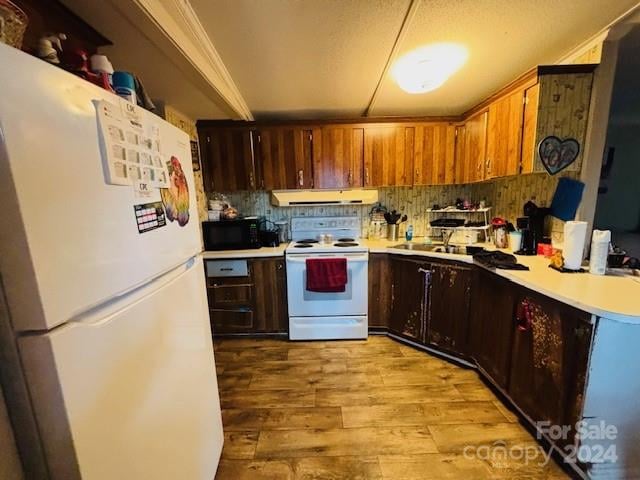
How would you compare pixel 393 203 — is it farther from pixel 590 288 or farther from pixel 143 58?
pixel 143 58

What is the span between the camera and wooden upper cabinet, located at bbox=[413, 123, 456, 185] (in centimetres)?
287

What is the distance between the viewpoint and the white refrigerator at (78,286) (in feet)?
1.66

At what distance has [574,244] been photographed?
1.68 m

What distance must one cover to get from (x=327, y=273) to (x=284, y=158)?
1301mm

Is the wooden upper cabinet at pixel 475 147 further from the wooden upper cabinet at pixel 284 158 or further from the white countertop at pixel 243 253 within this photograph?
the white countertop at pixel 243 253

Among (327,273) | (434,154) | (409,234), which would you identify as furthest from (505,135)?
(327,273)

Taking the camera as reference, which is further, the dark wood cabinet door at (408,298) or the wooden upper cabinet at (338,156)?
the wooden upper cabinet at (338,156)

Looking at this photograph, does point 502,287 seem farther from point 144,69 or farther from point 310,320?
point 144,69

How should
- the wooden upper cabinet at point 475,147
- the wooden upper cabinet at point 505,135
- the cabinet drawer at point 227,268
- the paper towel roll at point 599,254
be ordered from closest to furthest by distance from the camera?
the paper towel roll at point 599,254
the wooden upper cabinet at point 505,135
the wooden upper cabinet at point 475,147
the cabinet drawer at point 227,268

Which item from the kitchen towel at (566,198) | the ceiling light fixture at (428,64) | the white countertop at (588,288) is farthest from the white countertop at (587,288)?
the ceiling light fixture at (428,64)

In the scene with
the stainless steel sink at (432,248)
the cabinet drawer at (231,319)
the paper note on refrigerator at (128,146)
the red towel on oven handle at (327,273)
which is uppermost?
the paper note on refrigerator at (128,146)

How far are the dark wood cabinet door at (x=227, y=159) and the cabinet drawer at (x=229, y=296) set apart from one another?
1046 mm

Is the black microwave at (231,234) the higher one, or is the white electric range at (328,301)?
the black microwave at (231,234)

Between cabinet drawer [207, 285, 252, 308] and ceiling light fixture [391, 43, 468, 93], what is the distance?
2236 mm
